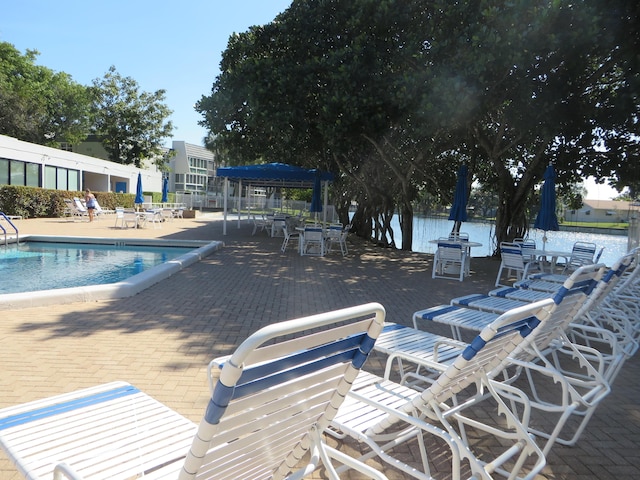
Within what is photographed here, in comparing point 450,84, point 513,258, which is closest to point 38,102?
point 450,84

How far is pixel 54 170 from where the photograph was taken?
25.4 meters

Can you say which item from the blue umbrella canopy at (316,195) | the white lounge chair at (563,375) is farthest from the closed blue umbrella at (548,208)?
the white lounge chair at (563,375)

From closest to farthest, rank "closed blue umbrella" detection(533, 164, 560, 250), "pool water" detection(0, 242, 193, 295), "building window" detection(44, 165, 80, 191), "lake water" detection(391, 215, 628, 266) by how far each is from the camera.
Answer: "pool water" detection(0, 242, 193, 295)
"closed blue umbrella" detection(533, 164, 560, 250)
"lake water" detection(391, 215, 628, 266)
"building window" detection(44, 165, 80, 191)

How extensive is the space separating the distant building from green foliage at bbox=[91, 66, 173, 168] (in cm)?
985

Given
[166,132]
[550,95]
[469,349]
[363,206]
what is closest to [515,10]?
[550,95]

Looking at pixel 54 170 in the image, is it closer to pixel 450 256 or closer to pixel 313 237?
pixel 313 237

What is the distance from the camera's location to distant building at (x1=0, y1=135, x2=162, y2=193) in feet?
70.3

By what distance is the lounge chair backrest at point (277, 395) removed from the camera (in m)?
1.20

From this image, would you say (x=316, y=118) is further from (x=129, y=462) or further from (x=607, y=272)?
(x=129, y=462)

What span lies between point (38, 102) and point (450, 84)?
42.6 m

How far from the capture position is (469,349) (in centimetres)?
193

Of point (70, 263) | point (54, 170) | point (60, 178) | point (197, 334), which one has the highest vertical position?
point (54, 170)

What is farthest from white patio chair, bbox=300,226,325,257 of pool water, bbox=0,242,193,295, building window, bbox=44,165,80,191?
building window, bbox=44,165,80,191

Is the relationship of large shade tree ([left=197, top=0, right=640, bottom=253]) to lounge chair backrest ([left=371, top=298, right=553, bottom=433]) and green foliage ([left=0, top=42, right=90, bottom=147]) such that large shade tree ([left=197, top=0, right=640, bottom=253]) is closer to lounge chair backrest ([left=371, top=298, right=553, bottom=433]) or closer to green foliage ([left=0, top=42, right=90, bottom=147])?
lounge chair backrest ([left=371, top=298, right=553, bottom=433])
